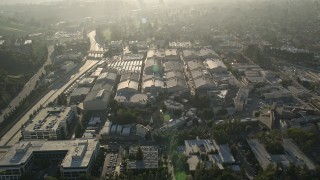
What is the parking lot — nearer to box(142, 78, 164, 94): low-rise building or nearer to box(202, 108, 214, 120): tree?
box(202, 108, 214, 120): tree

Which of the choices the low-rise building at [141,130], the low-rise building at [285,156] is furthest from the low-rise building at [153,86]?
the low-rise building at [285,156]

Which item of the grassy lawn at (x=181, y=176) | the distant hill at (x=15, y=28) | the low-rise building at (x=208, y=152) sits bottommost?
the grassy lawn at (x=181, y=176)

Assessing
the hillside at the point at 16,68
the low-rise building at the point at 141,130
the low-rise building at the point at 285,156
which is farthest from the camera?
the hillside at the point at 16,68

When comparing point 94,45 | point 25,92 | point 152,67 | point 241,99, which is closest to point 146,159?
point 241,99

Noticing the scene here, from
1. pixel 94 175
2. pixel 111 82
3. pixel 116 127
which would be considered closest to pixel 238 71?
pixel 111 82

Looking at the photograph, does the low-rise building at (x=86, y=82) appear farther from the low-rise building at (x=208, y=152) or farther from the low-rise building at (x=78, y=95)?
the low-rise building at (x=208, y=152)
